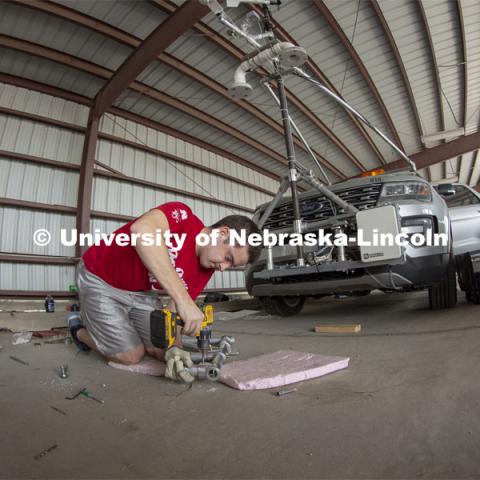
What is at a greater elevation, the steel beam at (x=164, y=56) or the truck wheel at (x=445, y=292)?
the steel beam at (x=164, y=56)

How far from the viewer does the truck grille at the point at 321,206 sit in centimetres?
288

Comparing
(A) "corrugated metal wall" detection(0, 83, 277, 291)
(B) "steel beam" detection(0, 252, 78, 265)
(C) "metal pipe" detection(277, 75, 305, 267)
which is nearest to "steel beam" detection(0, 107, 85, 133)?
(A) "corrugated metal wall" detection(0, 83, 277, 291)

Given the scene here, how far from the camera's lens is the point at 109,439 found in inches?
37.2

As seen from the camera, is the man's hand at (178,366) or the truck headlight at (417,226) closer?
the man's hand at (178,366)

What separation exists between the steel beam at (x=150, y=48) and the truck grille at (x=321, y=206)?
4476 millimetres

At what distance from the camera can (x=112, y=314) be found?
1.94m

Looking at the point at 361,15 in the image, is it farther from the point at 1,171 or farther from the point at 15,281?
the point at 15,281

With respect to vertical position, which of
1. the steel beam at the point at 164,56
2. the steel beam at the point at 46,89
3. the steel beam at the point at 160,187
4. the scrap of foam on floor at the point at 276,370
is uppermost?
the steel beam at the point at 164,56

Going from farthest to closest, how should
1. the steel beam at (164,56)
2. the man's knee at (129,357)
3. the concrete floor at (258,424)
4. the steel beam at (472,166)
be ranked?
the steel beam at (472,166) < the steel beam at (164,56) < the man's knee at (129,357) < the concrete floor at (258,424)

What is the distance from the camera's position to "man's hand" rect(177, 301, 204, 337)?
1.41 metres

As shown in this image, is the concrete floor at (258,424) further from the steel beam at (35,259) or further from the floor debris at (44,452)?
the steel beam at (35,259)

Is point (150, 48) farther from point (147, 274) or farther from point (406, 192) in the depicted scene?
point (147, 274)

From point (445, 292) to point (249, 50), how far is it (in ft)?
20.9

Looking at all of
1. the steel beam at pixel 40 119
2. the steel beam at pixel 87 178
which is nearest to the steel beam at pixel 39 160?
the steel beam at pixel 87 178
